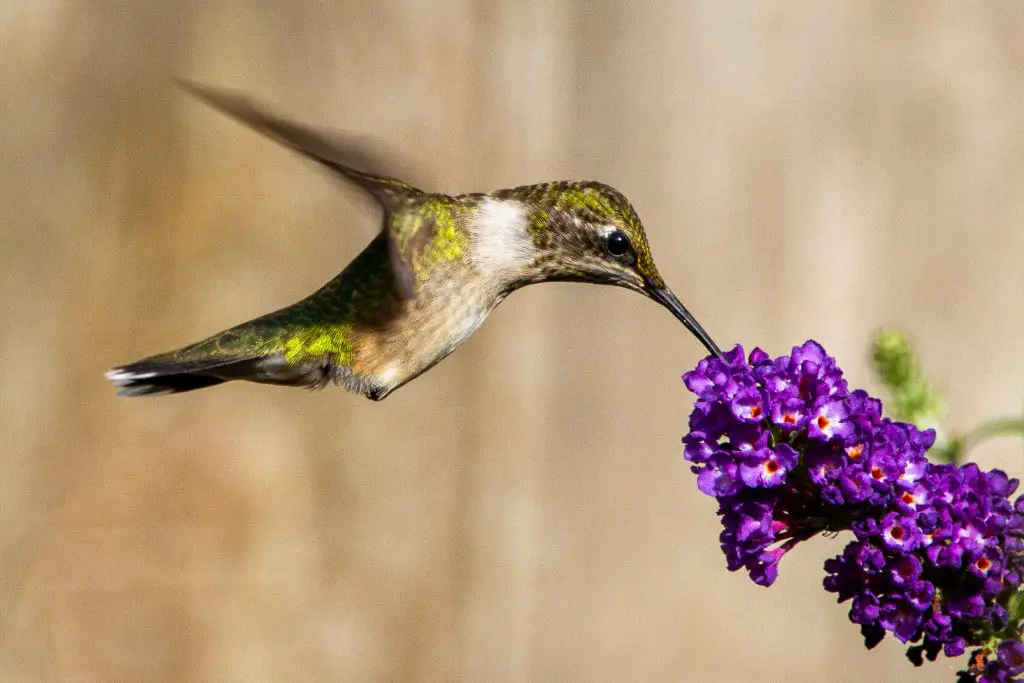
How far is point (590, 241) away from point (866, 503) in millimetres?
1113

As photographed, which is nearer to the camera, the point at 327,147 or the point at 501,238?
the point at 327,147

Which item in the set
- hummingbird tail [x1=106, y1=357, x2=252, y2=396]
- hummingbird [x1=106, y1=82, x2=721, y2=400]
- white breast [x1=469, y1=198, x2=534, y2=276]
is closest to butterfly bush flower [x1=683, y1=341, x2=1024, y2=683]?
hummingbird [x1=106, y1=82, x2=721, y2=400]

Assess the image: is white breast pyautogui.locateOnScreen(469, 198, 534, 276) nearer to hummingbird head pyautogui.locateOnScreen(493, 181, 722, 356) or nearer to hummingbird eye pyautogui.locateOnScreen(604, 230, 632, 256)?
hummingbird head pyautogui.locateOnScreen(493, 181, 722, 356)

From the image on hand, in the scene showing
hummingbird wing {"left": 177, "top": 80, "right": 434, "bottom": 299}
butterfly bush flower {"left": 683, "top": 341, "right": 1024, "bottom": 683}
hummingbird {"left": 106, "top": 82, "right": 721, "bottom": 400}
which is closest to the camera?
butterfly bush flower {"left": 683, "top": 341, "right": 1024, "bottom": 683}

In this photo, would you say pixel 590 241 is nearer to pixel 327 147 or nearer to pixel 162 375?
pixel 327 147

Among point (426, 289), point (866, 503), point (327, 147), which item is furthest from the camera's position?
point (426, 289)

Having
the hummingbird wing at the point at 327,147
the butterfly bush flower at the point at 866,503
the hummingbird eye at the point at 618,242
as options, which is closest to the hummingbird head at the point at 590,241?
the hummingbird eye at the point at 618,242

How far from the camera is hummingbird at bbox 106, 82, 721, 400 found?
2.88 meters

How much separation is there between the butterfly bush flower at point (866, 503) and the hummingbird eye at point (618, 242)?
2.58 feet

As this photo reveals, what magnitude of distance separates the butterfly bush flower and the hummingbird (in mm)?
701

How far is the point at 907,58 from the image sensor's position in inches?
188

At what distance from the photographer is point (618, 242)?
2.89 metres

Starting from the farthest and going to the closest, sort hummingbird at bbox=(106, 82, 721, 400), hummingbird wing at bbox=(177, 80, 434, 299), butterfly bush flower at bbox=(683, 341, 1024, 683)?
hummingbird at bbox=(106, 82, 721, 400) → hummingbird wing at bbox=(177, 80, 434, 299) → butterfly bush flower at bbox=(683, 341, 1024, 683)

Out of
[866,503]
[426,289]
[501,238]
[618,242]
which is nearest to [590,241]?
[618,242]
